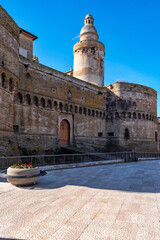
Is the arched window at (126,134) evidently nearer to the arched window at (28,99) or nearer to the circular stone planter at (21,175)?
the arched window at (28,99)

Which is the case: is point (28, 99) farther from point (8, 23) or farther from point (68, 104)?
point (8, 23)

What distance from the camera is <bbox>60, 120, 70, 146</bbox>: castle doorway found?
21864mm

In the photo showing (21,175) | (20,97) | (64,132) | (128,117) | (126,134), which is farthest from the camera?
(128,117)

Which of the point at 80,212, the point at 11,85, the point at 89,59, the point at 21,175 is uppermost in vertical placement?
the point at 89,59

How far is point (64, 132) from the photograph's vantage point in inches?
876

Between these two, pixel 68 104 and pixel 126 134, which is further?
pixel 126 134

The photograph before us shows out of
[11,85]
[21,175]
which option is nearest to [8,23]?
[11,85]

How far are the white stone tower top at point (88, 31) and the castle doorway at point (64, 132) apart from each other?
57.0 feet

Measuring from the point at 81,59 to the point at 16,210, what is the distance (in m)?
28.9

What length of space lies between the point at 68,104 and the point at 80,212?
61.3ft

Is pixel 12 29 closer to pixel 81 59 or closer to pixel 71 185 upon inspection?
pixel 71 185

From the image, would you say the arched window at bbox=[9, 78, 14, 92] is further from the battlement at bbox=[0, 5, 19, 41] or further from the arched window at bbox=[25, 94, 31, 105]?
the arched window at bbox=[25, 94, 31, 105]

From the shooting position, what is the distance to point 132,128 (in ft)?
92.5

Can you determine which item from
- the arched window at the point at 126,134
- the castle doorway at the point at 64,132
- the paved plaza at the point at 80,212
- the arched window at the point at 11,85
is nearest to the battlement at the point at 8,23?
the arched window at the point at 11,85
